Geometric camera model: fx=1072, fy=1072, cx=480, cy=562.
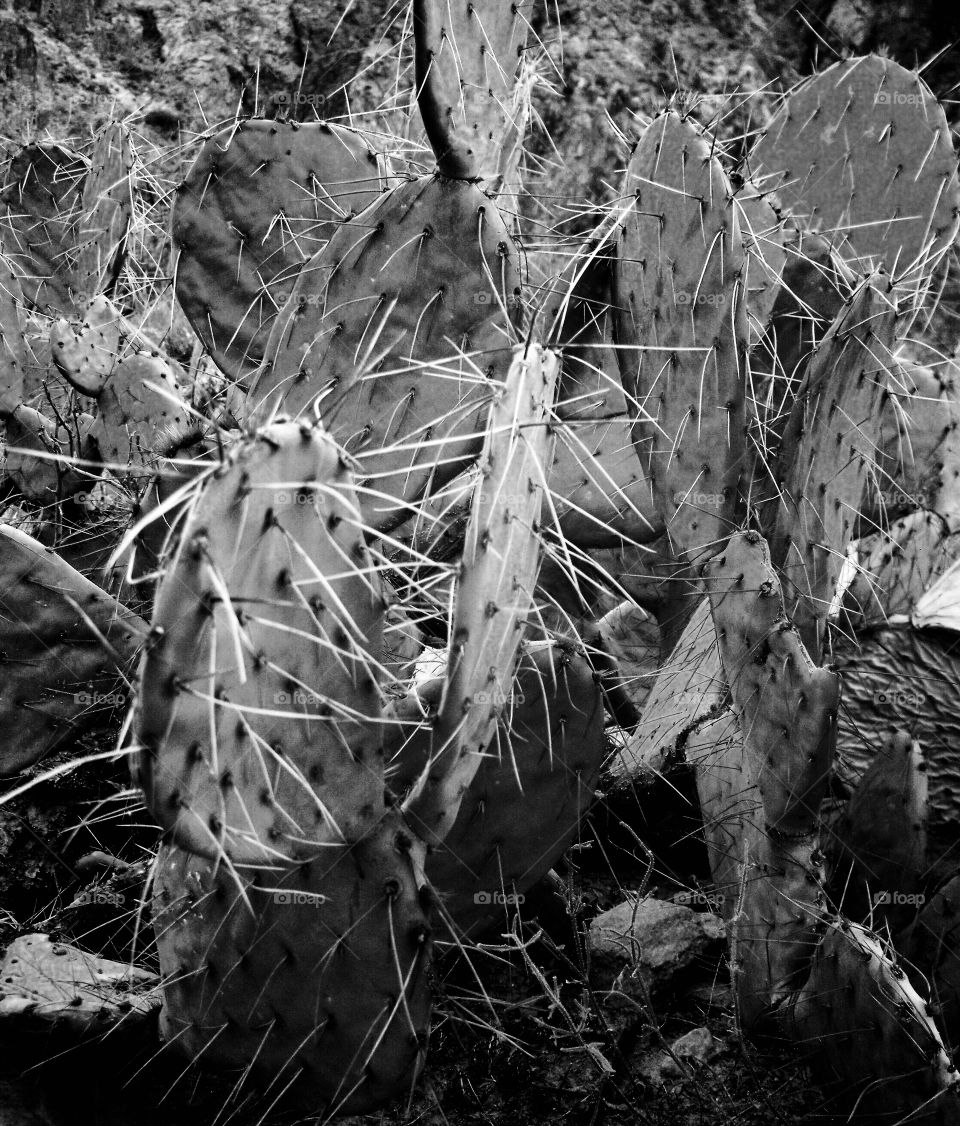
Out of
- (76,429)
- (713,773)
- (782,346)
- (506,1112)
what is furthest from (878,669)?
(76,429)

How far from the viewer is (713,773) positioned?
175 centimetres

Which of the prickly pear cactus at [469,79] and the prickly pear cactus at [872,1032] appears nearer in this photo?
the prickly pear cactus at [872,1032]

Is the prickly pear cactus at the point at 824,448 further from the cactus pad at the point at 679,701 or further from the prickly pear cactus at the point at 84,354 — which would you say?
the prickly pear cactus at the point at 84,354

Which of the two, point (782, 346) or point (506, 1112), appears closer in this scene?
point (506, 1112)

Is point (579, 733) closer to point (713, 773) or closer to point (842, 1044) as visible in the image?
point (713, 773)

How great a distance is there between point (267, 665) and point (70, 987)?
2.02 ft

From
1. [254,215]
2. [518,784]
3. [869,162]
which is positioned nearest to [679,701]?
[518,784]

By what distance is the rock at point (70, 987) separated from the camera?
1345mm

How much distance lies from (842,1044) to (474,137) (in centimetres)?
168

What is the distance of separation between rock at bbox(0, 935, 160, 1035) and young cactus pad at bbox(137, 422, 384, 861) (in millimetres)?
367

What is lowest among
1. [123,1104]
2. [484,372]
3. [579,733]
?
[123,1104]

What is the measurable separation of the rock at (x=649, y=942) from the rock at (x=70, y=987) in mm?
649

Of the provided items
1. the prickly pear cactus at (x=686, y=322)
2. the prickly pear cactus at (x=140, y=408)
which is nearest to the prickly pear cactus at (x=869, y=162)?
the prickly pear cactus at (x=686, y=322)

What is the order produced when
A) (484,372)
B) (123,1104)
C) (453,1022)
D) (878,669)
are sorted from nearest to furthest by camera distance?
(123,1104)
(453,1022)
(484,372)
(878,669)
